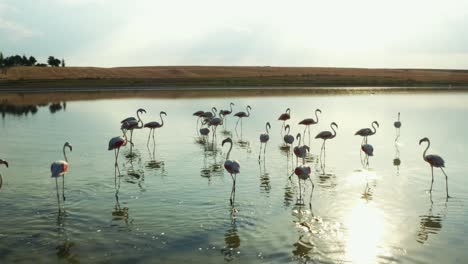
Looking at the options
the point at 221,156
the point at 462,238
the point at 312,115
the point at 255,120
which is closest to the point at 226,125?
the point at 255,120

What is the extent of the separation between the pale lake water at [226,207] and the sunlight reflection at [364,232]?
0.02m

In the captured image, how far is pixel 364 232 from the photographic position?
8.81 m

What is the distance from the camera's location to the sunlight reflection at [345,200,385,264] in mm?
7844

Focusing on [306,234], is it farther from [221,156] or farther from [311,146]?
[311,146]

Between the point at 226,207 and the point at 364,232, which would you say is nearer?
the point at 364,232

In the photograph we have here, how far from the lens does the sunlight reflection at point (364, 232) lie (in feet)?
25.7

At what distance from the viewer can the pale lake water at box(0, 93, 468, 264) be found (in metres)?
7.97

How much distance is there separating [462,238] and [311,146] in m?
9.74

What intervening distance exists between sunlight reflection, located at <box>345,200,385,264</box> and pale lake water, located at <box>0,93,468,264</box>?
2 centimetres

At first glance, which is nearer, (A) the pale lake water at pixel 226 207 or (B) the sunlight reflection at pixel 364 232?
(B) the sunlight reflection at pixel 364 232

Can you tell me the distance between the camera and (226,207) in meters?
10.2

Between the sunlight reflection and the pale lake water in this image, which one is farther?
the pale lake water

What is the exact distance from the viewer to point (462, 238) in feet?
28.1

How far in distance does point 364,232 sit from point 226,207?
2.93 meters
